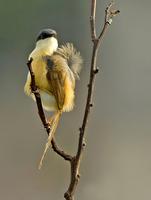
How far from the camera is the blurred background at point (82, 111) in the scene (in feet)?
11.3

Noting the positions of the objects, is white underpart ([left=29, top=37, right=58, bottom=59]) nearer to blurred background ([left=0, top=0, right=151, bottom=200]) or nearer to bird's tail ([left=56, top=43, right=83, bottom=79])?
bird's tail ([left=56, top=43, right=83, bottom=79])

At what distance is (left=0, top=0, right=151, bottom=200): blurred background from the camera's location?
135 inches

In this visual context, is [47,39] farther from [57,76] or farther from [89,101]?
[89,101]

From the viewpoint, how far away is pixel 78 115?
3.72 metres

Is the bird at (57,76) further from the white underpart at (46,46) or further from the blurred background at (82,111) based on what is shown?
the blurred background at (82,111)

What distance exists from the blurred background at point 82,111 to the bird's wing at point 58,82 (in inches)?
64.1

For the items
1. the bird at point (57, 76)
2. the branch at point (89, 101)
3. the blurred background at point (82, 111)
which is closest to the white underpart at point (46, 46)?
the bird at point (57, 76)

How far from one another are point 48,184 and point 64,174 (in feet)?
0.31

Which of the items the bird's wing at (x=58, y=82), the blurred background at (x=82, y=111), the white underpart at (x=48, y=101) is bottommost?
the blurred background at (x=82, y=111)

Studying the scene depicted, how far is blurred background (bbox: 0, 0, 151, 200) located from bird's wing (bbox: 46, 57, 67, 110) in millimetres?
1629
